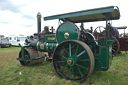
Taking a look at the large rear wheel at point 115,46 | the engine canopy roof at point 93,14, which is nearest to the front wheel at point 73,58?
the engine canopy roof at point 93,14

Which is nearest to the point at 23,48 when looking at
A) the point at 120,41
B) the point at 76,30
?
the point at 76,30

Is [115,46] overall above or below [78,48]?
below

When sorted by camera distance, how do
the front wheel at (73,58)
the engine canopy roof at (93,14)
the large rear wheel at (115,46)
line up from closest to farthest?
the engine canopy roof at (93,14) → the front wheel at (73,58) → the large rear wheel at (115,46)

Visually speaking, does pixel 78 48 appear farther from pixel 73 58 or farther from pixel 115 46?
pixel 115 46

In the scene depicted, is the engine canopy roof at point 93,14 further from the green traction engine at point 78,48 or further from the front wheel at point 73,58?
the front wheel at point 73,58

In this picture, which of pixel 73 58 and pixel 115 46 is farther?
pixel 115 46

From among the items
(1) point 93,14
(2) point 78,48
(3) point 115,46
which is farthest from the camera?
(3) point 115,46

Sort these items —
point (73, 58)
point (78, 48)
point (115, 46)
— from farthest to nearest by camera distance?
point (115, 46) → point (78, 48) → point (73, 58)

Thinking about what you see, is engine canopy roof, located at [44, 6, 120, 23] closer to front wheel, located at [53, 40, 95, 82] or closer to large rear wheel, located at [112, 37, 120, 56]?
front wheel, located at [53, 40, 95, 82]

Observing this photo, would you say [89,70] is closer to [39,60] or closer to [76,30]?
[76,30]

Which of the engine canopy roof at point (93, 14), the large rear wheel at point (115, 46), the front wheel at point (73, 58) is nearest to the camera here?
the engine canopy roof at point (93, 14)

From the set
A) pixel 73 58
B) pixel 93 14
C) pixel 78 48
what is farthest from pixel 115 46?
pixel 73 58

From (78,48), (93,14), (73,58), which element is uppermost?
(93,14)

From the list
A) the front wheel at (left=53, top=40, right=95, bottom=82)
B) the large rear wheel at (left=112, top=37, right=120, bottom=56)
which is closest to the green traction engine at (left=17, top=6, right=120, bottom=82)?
the front wheel at (left=53, top=40, right=95, bottom=82)
